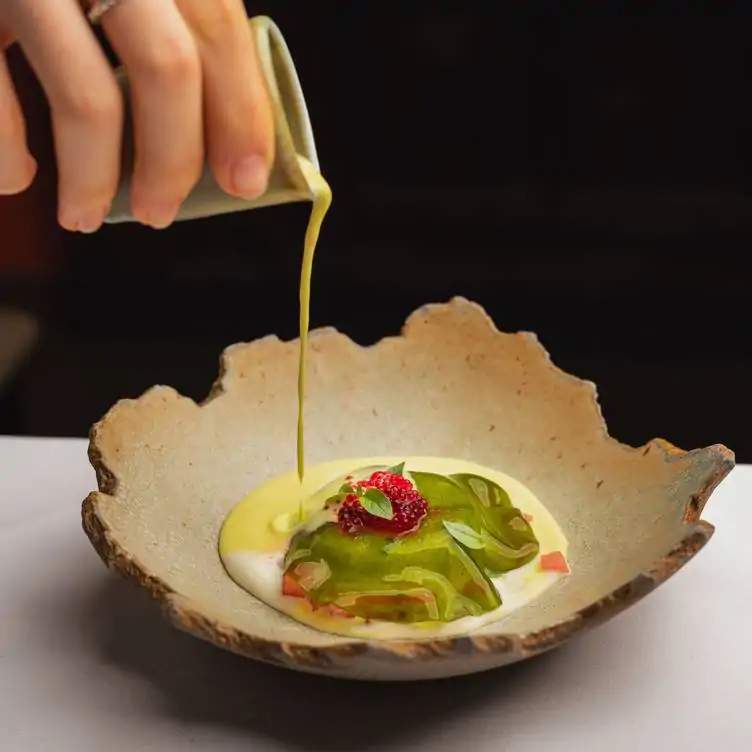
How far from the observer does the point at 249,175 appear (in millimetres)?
1055

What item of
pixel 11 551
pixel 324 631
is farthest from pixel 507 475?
pixel 11 551

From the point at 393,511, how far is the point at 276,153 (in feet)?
1.51

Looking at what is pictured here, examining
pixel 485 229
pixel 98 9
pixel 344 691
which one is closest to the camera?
pixel 98 9

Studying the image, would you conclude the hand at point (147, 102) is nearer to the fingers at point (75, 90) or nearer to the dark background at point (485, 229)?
the fingers at point (75, 90)

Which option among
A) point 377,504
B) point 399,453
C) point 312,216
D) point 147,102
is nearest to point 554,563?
point 377,504

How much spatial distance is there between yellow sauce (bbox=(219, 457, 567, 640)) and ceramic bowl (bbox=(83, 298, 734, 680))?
0.7 inches

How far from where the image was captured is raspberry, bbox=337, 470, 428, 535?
1.38 metres

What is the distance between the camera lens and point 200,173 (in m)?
1.08

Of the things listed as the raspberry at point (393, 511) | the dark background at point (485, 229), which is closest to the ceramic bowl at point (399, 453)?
the raspberry at point (393, 511)

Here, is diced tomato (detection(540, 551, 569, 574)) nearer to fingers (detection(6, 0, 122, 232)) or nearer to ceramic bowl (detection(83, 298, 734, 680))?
ceramic bowl (detection(83, 298, 734, 680))

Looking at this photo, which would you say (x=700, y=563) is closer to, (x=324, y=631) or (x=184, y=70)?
(x=324, y=631)

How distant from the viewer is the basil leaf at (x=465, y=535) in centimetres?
137

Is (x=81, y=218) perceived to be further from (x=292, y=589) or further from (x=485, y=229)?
(x=485, y=229)

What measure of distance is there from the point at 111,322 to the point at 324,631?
1.81 metres
